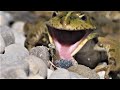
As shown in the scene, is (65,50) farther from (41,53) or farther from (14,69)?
(14,69)

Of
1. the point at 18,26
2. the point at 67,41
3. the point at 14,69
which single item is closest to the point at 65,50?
the point at 67,41

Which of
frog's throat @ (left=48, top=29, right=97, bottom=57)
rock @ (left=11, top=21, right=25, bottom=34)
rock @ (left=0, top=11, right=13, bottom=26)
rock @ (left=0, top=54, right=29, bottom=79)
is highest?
rock @ (left=0, top=11, right=13, bottom=26)

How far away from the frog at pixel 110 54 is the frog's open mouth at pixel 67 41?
0.33 metres

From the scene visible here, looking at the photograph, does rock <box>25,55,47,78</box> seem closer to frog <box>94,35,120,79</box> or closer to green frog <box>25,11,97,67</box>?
green frog <box>25,11,97,67</box>

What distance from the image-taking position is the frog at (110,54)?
13.9ft

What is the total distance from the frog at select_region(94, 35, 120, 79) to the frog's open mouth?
1.07ft

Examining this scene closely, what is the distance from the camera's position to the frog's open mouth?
4.29 meters

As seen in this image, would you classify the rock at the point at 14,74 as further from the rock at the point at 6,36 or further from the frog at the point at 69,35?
the rock at the point at 6,36

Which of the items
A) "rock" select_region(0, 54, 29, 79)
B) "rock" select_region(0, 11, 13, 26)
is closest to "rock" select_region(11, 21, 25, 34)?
"rock" select_region(0, 11, 13, 26)

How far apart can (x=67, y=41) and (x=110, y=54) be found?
0.56 m

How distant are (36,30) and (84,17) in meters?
0.99

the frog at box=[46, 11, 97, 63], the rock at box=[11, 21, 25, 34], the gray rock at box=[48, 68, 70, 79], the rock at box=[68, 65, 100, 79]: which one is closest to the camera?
the gray rock at box=[48, 68, 70, 79]
